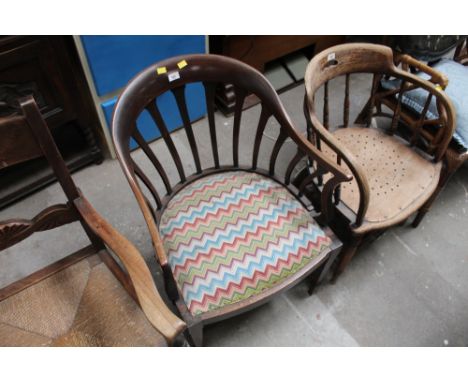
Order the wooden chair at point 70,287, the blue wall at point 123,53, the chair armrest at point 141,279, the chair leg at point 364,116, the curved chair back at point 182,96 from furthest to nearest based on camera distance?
the chair leg at point 364,116 < the blue wall at point 123,53 < the curved chair back at point 182,96 < the wooden chair at point 70,287 < the chair armrest at point 141,279

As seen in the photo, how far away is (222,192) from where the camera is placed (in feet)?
3.82

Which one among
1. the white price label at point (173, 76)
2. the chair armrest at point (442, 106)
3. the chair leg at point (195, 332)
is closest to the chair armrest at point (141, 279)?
the chair leg at point (195, 332)

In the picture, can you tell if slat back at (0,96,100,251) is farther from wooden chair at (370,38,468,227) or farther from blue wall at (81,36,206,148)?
wooden chair at (370,38,468,227)

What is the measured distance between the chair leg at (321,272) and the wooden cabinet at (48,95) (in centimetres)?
104

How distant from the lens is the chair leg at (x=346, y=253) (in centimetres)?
121

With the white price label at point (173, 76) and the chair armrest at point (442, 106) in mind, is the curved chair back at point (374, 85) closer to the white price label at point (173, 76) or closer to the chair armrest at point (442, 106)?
the chair armrest at point (442, 106)

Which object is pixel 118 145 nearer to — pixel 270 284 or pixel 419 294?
pixel 270 284

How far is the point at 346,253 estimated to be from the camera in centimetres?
128

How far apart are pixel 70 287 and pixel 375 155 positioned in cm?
114

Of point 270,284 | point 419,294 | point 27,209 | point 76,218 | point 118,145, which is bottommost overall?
point 419,294

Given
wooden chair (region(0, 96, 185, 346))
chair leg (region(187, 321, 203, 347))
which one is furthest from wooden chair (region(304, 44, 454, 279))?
wooden chair (region(0, 96, 185, 346))

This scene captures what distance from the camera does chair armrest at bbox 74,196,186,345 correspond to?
2.21 ft
